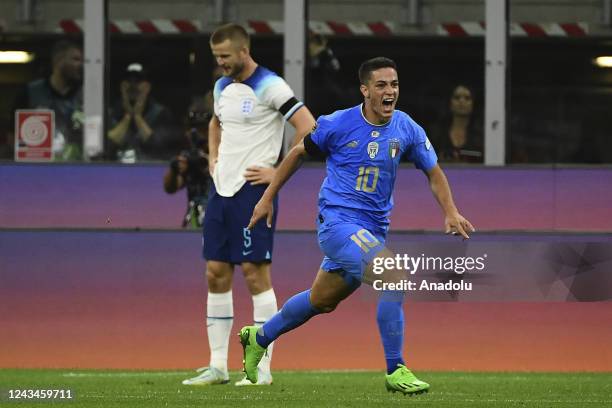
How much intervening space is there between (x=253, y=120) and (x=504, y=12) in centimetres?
285

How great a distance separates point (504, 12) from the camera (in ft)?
41.6

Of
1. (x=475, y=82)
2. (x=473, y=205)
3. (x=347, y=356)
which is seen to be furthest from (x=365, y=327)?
(x=475, y=82)

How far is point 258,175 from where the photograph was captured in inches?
417

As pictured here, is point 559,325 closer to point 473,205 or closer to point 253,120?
point 473,205

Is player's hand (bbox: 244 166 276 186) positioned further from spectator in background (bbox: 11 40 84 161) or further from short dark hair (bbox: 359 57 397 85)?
spectator in background (bbox: 11 40 84 161)

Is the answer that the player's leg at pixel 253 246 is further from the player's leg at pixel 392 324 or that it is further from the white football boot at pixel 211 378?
the player's leg at pixel 392 324

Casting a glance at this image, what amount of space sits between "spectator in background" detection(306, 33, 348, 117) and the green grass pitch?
202 cm

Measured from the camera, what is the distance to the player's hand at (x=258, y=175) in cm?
1059

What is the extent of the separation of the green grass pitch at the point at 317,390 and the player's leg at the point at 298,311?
0.25 m

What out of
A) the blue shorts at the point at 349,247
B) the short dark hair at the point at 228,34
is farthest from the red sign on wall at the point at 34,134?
the blue shorts at the point at 349,247

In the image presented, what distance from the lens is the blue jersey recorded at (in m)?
9.21

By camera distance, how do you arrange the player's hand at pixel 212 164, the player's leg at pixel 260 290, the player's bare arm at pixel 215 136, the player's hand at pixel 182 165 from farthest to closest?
the player's hand at pixel 182 165 < the player's bare arm at pixel 215 136 < the player's hand at pixel 212 164 < the player's leg at pixel 260 290

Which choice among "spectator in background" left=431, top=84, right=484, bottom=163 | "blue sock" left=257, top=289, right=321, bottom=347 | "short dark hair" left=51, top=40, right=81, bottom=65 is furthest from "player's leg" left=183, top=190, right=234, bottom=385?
"spectator in background" left=431, top=84, right=484, bottom=163

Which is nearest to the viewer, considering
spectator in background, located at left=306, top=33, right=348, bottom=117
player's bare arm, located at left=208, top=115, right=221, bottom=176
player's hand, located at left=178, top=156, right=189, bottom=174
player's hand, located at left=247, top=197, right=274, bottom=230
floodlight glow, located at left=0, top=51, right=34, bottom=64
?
player's hand, located at left=247, top=197, right=274, bottom=230
